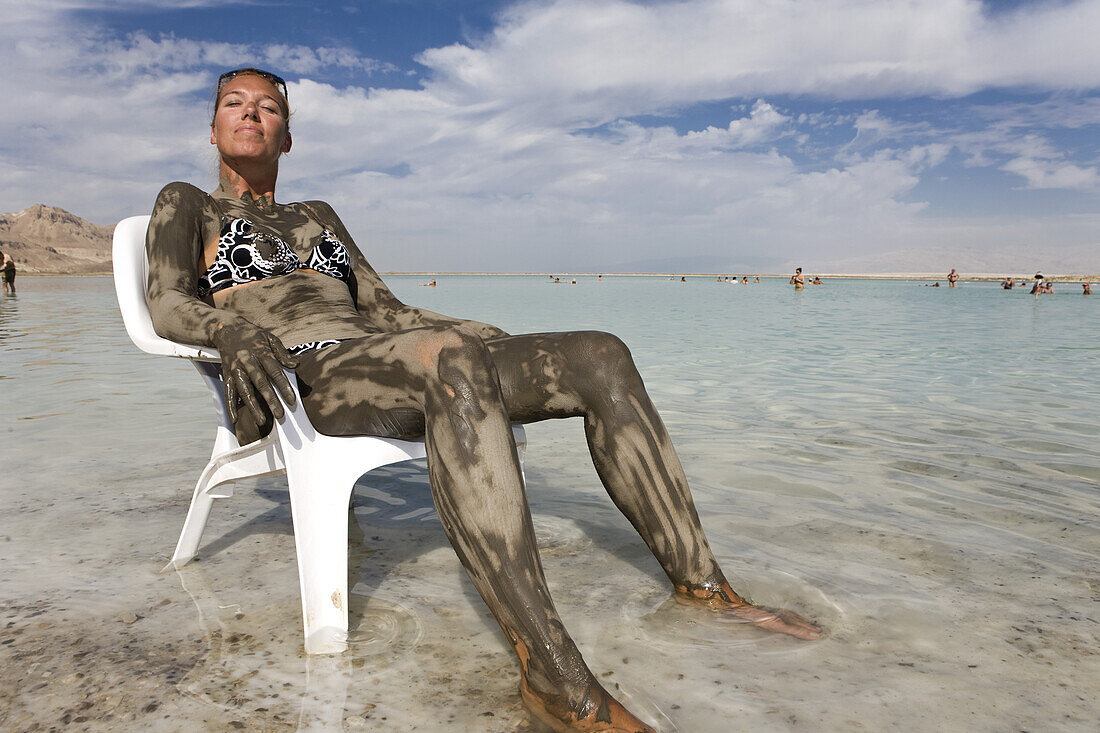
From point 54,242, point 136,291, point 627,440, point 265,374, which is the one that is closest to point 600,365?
point 627,440

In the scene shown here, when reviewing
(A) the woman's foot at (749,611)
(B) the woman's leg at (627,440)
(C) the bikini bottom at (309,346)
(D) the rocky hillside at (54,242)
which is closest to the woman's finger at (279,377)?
(C) the bikini bottom at (309,346)

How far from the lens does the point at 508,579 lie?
1.56m

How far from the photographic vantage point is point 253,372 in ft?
5.55

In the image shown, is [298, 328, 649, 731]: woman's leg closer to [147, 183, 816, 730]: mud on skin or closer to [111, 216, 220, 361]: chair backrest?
[147, 183, 816, 730]: mud on skin

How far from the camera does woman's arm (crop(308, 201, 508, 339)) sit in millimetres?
2744

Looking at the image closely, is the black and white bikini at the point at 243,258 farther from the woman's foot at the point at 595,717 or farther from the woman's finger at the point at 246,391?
the woman's foot at the point at 595,717

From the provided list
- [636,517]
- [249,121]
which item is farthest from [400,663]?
[249,121]

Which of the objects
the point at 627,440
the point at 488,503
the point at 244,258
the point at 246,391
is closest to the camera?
the point at 488,503

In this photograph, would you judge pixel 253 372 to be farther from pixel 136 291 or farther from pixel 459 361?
pixel 136 291

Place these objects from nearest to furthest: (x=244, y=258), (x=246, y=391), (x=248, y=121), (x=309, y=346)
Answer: (x=246, y=391), (x=309, y=346), (x=244, y=258), (x=248, y=121)

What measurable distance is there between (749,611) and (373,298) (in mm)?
1818

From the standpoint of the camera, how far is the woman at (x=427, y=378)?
1.58m

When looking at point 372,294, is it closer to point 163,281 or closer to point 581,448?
point 163,281

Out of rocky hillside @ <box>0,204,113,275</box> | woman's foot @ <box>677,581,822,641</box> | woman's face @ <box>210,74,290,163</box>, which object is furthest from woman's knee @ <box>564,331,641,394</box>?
rocky hillside @ <box>0,204,113,275</box>
